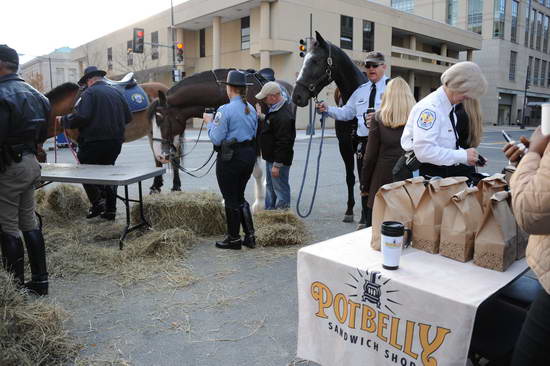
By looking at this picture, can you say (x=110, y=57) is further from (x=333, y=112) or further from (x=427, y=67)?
(x=333, y=112)

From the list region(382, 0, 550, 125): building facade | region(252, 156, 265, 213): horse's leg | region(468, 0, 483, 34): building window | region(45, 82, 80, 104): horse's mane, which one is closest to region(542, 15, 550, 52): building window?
region(382, 0, 550, 125): building facade

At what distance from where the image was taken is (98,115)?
5867mm

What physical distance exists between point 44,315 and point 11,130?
1.57 meters

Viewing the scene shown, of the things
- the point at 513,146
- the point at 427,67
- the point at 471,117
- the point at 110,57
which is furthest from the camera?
the point at 110,57

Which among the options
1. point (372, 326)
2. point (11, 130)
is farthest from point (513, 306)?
point (11, 130)

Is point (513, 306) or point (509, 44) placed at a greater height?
point (509, 44)

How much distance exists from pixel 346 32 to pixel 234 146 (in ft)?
99.4

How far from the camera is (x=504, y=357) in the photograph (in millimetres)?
2164

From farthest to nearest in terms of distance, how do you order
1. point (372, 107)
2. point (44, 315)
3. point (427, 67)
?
point (427, 67) < point (372, 107) < point (44, 315)

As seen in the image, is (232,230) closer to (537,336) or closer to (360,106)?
(360,106)

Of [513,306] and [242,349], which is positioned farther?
[242,349]

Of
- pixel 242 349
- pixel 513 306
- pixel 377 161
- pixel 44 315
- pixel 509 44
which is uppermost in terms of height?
pixel 509 44

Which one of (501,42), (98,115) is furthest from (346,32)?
(98,115)

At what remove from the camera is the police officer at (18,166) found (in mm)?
3422
